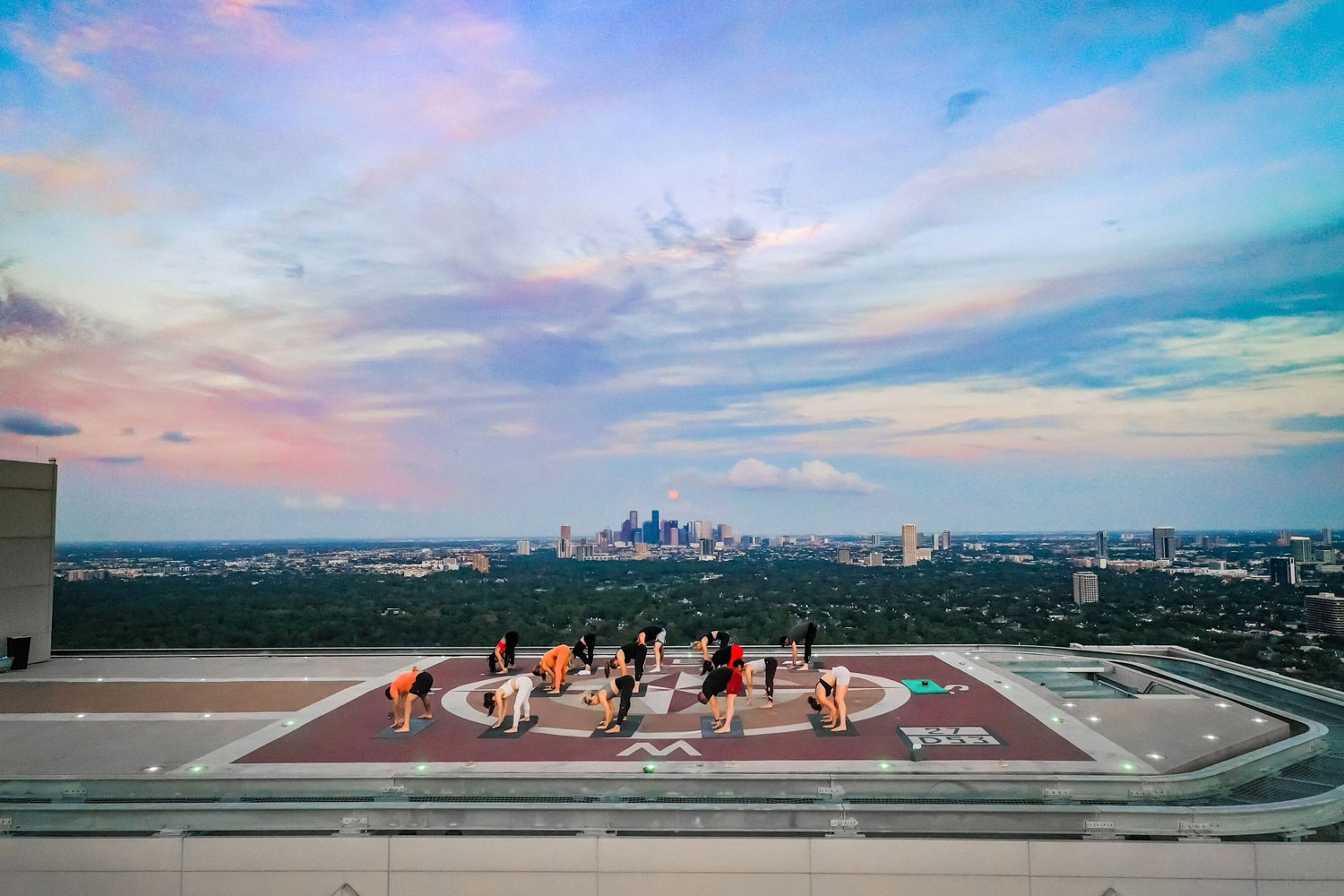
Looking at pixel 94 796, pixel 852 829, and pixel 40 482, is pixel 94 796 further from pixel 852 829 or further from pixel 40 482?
pixel 40 482

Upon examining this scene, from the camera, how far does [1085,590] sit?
213ft

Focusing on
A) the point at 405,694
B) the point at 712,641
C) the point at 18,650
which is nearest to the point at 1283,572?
the point at 712,641

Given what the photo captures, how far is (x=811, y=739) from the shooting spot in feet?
42.4

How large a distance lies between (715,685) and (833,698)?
8.06 feet

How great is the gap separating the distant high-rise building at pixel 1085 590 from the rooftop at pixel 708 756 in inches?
1950

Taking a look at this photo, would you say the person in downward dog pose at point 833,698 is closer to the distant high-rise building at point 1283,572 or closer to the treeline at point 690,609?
the treeline at point 690,609

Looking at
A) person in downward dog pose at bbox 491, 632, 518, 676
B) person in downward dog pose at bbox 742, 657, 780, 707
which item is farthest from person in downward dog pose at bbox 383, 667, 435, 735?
person in downward dog pose at bbox 742, 657, 780, 707

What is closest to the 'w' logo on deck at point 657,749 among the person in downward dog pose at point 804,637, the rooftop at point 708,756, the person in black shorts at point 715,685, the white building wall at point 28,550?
the rooftop at point 708,756

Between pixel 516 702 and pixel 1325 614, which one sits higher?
pixel 516 702

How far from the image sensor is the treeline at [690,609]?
44.1 meters

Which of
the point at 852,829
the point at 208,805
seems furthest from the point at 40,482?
the point at 852,829

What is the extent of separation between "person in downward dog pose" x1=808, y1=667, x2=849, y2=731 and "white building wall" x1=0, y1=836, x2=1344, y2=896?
14.0 feet

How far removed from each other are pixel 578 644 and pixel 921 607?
144 ft

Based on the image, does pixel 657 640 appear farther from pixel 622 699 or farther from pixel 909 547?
pixel 909 547
